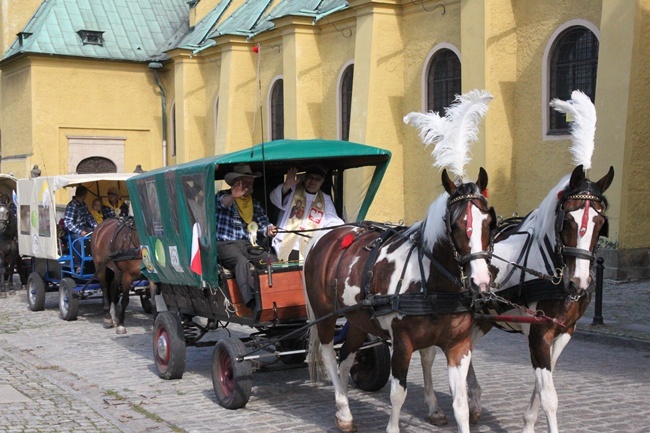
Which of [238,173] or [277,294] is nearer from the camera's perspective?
[277,294]

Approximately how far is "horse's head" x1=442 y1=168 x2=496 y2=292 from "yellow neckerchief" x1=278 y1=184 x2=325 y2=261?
3.20 metres

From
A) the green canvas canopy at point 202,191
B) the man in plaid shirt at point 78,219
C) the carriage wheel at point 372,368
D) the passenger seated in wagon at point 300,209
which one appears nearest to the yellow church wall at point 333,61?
the man in plaid shirt at point 78,219

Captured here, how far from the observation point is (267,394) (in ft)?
28.8

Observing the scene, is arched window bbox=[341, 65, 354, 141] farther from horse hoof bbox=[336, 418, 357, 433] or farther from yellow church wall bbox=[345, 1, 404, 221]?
horse hoof bbox=[336, 418, 357, 433]

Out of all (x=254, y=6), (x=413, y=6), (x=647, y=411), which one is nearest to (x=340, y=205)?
(x=647, y=411)

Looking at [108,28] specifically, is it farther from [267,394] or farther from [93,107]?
[267,394]

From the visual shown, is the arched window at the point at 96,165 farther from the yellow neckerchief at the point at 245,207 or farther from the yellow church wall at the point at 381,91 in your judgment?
the yellow neckerchief at the point at 245,207

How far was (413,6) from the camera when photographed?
22.1m

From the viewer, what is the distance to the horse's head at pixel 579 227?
5.95 meters

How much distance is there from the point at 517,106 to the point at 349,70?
6618mm

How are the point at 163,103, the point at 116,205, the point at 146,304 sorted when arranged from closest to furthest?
the point at 146,304, the point at 116,205, the point at 163,103

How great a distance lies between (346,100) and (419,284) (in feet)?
62.8

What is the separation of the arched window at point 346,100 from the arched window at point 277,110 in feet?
11.3

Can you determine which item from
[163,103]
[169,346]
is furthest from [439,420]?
[163,103]
